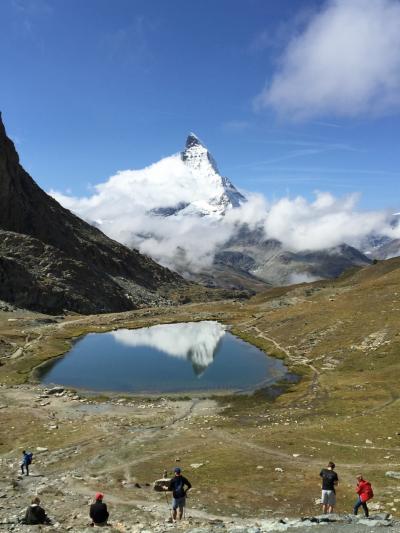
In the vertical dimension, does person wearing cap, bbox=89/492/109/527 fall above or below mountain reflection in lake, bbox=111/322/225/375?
below

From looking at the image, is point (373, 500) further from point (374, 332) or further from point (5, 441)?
point (374, 332)

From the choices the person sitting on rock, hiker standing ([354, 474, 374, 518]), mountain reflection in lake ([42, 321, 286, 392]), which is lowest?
the person sitting on rock

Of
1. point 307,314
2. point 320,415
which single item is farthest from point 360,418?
point 307,314

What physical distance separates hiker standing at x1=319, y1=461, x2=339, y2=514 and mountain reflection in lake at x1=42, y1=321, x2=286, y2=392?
5903cm

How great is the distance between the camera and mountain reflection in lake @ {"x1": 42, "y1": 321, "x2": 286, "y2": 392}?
316 feet

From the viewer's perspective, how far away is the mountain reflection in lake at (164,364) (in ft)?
316

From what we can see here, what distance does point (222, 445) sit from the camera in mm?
50750

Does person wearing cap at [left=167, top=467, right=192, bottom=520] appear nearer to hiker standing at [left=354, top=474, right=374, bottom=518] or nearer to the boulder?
the boulder

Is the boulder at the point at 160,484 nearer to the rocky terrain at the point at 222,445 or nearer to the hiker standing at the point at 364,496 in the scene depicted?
the rocky terrain at the point at 222,445

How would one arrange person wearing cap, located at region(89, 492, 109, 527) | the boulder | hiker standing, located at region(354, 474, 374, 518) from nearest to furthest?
person wearing cap, located at region(89, 492, 109, 527) < hiker standing, located at region(354, 474, 374, 518) < the boulder

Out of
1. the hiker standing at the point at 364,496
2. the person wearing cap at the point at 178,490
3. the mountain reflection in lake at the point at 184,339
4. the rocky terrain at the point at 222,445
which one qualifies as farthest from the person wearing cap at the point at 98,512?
the mountain reflection in lake at the point at 184,339

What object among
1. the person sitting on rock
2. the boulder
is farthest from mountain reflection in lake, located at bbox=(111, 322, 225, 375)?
the person sitting on rock

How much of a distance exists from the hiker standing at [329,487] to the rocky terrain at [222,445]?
1856 mm

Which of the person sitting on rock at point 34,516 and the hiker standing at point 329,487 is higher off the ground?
the hiker standing at point 329,487
